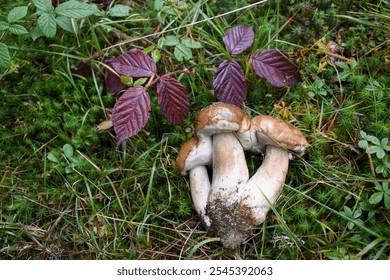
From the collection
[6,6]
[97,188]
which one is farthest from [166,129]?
[6,6]

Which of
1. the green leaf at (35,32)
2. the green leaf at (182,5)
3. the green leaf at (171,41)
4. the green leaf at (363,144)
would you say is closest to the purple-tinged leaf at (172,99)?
the green leaf at (171,41)

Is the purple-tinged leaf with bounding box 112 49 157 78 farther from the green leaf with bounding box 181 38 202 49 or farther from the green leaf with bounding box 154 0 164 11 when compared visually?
the green leaf with bounding box 154 0 164 11

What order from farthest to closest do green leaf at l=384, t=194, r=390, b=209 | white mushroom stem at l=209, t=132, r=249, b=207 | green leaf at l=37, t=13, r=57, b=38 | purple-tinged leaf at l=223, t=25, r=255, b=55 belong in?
1. purple-tinged leaf at l=223, t=25, r=255, b=55
2. green leaf at l=37, t=13, r=57, b=38
3. white mushroom stem at l=209, t=132, r=249, b=207
4. green leaf at l=384, t=194, r=390, b=209

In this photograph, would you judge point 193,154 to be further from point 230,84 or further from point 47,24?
point 47,24

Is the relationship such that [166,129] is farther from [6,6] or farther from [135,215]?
[6,6]

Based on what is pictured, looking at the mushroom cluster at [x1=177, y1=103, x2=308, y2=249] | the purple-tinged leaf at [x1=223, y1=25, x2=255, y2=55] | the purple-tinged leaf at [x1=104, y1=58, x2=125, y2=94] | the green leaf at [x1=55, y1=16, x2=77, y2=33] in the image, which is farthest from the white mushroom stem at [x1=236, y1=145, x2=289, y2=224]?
the green leaf at [x1=55, y1=16, x2=77, y2=33]

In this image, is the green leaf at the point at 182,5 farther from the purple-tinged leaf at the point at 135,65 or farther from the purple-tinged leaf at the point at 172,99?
the purple-tinged leaf at the point at 172,99
